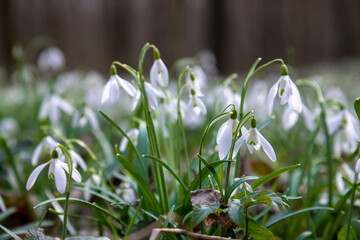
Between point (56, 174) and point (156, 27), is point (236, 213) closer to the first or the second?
Answer: point (56, 174)

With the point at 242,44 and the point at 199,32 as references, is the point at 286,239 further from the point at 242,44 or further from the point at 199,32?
the point at 242,44

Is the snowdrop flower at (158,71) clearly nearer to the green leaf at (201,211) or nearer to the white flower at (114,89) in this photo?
the white flower at (114,89)

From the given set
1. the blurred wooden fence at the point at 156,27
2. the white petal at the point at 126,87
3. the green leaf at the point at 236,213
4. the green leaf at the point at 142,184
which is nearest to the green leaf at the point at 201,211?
the green leaf at the point at 236,213

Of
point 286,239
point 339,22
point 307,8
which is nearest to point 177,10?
point 286,239

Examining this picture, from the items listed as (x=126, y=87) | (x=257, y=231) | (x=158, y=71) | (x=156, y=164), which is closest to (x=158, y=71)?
(x=158, y=71)

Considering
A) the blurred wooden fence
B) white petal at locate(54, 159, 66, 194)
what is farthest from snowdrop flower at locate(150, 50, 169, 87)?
the blurred wooden fence

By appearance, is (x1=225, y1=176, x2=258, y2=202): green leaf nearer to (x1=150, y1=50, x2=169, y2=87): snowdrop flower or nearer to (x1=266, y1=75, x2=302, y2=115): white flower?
(x1=266, y1=75, x2=302, y2=115): white flower
